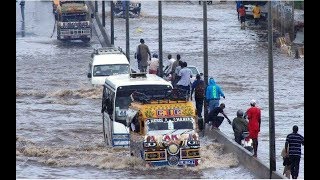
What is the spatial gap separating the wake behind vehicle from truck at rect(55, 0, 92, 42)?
36.4 m

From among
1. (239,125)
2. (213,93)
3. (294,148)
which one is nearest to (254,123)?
(239,125)

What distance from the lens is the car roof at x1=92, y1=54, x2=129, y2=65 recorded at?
45.1 meters

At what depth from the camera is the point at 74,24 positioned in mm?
64938

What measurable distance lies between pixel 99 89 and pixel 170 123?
17440mm

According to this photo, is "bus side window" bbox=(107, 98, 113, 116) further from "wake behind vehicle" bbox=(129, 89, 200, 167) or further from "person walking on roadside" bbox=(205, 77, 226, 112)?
"person walking on roadside" bbox=(205, 77, 226, 112)

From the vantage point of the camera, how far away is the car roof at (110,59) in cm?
4506

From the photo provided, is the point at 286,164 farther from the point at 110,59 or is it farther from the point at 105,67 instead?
the point at 110,59

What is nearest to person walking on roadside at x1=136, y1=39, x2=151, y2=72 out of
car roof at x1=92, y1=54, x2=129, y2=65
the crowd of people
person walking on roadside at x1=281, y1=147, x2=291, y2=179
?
the crowd of people

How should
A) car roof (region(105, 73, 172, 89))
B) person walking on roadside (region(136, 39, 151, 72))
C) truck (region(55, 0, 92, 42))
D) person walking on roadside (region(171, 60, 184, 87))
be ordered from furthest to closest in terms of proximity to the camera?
truck (region(55, 0, 92, 42))
person walking on roadside (region(136, 39, 151, 72))
person walking on roadside (region(171, 60, 184, 87))
car roof (region(105, 73, 172, 89))

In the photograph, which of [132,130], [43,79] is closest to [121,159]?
[132,130]

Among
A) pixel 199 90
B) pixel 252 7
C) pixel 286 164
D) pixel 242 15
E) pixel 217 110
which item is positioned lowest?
pixel 242 15

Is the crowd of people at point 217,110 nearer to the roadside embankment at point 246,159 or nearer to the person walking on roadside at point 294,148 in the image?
the person walking on roadside at point 294,148

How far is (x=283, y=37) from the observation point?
64.0m
